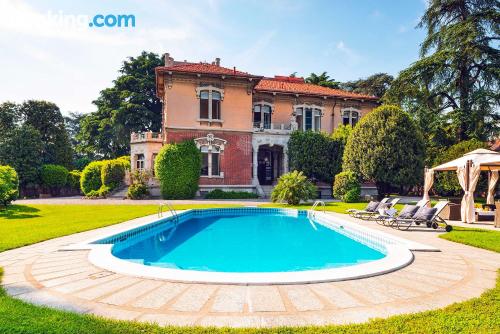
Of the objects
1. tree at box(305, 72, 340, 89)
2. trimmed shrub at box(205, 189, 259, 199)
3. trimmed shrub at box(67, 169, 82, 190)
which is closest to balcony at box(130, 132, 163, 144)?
trimmed shrub at box(205, 189, 259, 199)

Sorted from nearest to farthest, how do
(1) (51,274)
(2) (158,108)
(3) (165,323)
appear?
(3) (165,323) < (1) (51,274) < (2) (158,108)

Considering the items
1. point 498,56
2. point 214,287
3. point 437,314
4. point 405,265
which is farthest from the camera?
point 498,56

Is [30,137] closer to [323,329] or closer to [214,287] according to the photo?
[214,287]

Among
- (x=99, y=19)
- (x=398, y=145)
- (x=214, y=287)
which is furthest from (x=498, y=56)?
(x=214, y=287)

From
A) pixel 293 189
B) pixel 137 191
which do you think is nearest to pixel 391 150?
pixel 293 189

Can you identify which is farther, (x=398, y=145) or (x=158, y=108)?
(x=158, y=108)

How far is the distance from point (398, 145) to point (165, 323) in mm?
21560

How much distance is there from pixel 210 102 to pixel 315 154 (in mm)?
9767

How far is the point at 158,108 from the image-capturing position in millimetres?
42250

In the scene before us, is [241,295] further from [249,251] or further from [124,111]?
[124,111]

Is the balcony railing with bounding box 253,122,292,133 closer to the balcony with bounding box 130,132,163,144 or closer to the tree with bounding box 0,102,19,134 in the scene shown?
the balcony with bounding box 130,132,163,144

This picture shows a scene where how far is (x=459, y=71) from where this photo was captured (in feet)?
88.2

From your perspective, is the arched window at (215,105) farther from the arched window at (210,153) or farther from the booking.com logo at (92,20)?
the booking.com logo at (92,20)

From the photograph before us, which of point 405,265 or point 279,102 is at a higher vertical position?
point 279,102
